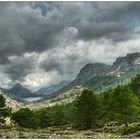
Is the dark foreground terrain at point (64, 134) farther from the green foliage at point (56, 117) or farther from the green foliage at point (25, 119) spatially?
the green foliage at point (56, 117)

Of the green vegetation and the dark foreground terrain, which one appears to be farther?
the green vegetation

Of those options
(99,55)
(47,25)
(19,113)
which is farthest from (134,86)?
(47,25)

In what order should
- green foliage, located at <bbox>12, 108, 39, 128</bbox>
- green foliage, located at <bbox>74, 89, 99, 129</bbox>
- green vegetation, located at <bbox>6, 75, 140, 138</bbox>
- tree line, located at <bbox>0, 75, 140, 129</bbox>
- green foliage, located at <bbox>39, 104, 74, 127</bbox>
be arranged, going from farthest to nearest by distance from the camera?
green foliage, located at <bbox>39, 104, 74, 127</bbox>
green foliage, located at <bbox>12, 108, 39, 128</bbox>
green foliage, located at <bbox>74, 89, 99, 129</bbox>
tree line, located at <bbox>0, 75, 140, 129</bbox>
green vegetation, located at <bbox>6, 75, 140, 138</bbox>

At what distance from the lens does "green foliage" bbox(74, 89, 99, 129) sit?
200 feet

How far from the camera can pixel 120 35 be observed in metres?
39.7

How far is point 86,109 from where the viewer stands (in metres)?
61.7

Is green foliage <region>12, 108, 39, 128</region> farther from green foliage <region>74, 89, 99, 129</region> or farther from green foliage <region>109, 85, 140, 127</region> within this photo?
green foliage <region>109, 85, 140, 127</region>

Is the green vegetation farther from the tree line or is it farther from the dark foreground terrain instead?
the dark foreground terrain

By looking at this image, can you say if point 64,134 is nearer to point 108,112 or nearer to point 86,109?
point 86,109

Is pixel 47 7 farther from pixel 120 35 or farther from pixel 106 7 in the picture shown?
pixel 120 35

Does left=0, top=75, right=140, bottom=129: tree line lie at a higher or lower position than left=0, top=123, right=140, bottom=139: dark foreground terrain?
higher

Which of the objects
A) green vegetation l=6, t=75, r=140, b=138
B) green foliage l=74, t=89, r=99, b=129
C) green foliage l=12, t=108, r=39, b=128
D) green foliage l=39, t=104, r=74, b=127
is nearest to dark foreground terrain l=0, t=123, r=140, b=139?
green vegetation l=6, t=75, r=140, b=138

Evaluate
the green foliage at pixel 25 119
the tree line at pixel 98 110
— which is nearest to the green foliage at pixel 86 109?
the tree line at pixel 98 110

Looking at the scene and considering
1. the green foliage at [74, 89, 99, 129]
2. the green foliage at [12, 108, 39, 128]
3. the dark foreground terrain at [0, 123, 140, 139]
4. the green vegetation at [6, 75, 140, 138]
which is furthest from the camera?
the green foliage at [12, 108, 39, 128]
